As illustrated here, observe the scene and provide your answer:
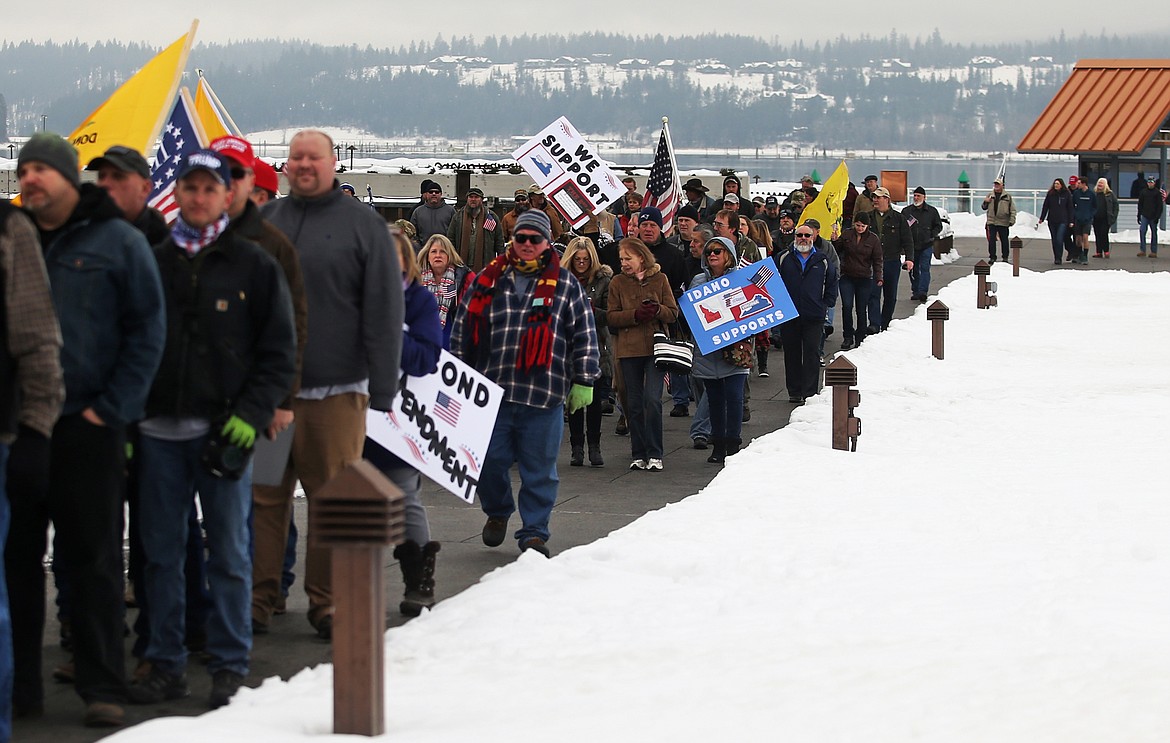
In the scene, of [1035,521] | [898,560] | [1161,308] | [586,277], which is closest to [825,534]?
[898,560]

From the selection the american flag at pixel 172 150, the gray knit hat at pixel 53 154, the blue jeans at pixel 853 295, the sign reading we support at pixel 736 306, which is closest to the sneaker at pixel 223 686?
the gray knit hat at pixel 53 154

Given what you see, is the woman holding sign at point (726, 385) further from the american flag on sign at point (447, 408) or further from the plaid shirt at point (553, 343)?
the american flag on sign at point (447, 408)

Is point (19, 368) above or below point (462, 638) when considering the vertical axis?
above

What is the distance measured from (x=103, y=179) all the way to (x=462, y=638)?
2.38 m

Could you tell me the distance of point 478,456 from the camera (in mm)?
8984

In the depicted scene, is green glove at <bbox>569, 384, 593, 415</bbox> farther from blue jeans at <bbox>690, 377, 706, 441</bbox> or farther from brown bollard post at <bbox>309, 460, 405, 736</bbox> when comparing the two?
brown bollard post at <bbox>309, 460, 405, 736</bbox>

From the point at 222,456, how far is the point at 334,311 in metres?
1.22

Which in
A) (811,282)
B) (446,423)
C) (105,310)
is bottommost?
(446,423)

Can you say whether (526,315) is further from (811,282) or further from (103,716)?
(811,282)

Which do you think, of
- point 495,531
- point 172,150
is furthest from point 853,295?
point 495,531

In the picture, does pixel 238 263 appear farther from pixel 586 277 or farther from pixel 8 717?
pixel 586 277

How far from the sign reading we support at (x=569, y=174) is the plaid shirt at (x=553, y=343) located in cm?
794

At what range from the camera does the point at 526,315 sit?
31.3 feet

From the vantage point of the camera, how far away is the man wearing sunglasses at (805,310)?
1642cm
